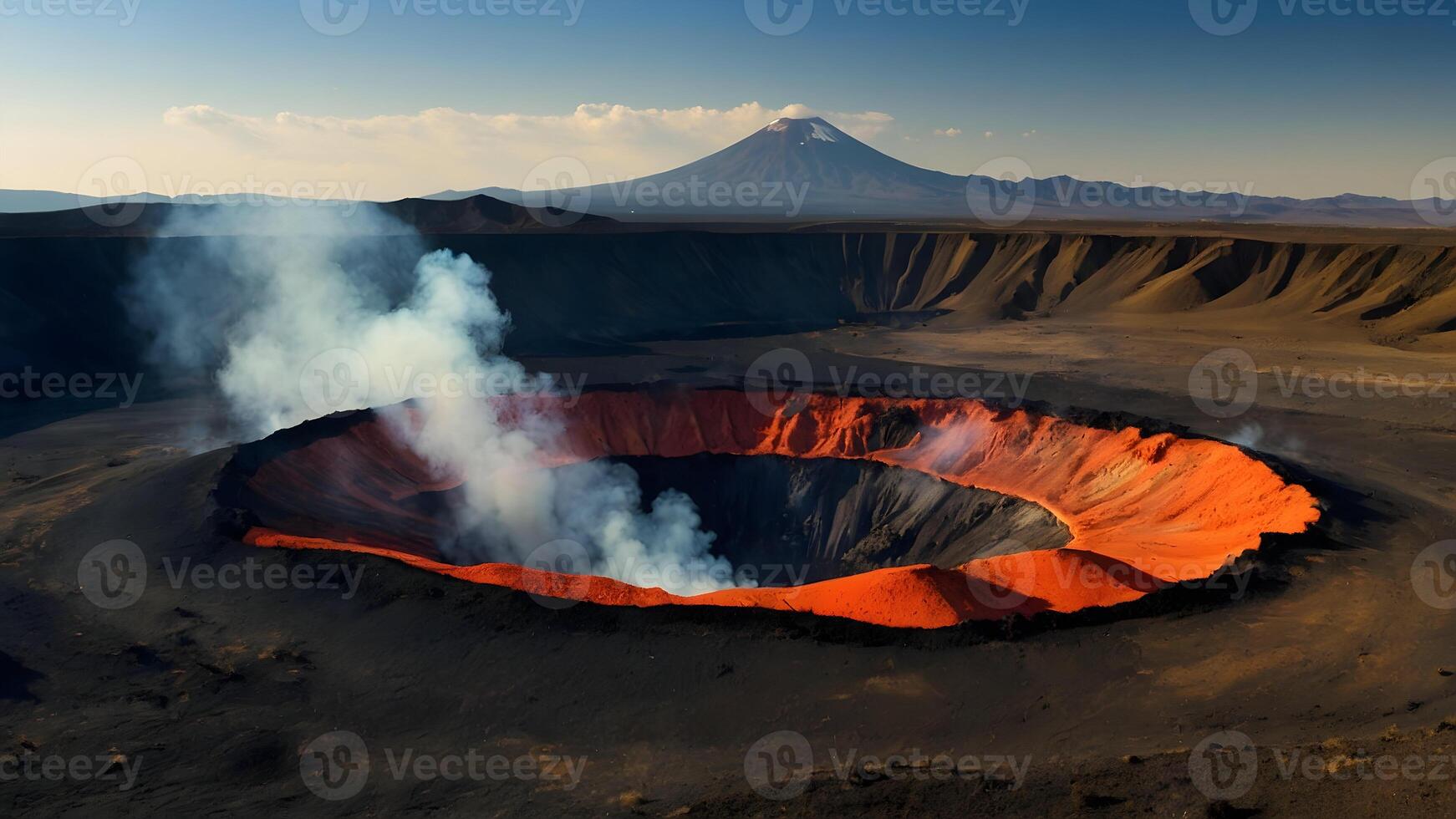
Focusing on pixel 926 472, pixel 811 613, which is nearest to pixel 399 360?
pixel 926 472

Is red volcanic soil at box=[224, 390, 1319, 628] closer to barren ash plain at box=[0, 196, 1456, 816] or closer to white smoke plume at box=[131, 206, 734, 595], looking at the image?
barren ash plain at box=[0, 196, 1456, 816]

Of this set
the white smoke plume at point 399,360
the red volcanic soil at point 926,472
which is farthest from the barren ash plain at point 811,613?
the white smoke plume at point 399,360

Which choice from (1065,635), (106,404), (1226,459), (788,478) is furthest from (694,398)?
(106,404)

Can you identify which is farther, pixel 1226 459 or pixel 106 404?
pixel 106 404

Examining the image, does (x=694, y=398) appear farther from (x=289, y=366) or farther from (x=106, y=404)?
(x=106, y=404)

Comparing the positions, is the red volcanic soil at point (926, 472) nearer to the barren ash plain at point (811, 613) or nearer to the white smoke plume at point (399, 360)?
the barren ash plain at point (811, 613)

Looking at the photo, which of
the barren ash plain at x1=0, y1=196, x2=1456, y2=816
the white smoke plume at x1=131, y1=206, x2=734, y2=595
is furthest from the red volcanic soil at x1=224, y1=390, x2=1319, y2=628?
the white smoke plume at x1=131, y1=206, x2=734, y2=595

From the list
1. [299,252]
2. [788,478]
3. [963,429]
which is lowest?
[788,478]

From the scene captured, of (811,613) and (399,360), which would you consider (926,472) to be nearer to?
(811,613)
